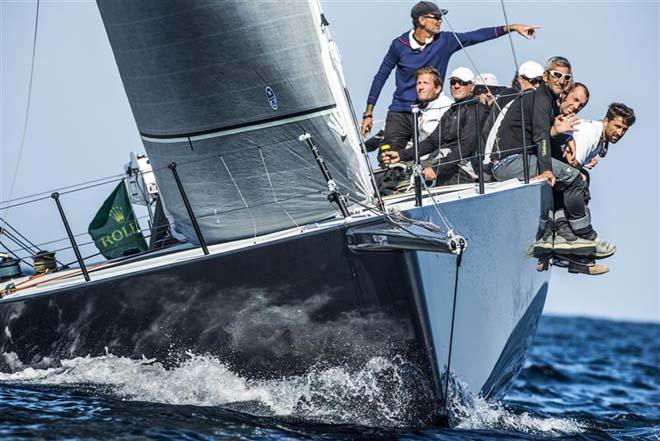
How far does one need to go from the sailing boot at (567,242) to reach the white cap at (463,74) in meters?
1.10

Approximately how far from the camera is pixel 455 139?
7.76 metres

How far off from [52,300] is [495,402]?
10.3ft

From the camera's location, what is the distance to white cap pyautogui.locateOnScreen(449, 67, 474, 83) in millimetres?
8039

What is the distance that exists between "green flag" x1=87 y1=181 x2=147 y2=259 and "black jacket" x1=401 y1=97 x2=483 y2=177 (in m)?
2.40

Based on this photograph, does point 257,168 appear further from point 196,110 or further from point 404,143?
point 404,143

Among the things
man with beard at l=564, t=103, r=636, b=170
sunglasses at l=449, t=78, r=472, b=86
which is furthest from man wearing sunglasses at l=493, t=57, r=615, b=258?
sunglasses at l=449, t=78, r=472, b=86

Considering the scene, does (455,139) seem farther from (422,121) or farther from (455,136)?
(422,121)

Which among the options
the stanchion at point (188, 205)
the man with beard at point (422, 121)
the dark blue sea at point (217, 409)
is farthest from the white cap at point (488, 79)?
the stanchion at point (188, 205)

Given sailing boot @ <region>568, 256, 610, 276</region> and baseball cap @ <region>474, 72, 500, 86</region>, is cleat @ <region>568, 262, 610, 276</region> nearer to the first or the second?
sailing boot @ <region>568, 256, 610, 276</region>

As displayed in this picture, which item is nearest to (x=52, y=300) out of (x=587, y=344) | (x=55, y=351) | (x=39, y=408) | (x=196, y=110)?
(x=55, y=351)

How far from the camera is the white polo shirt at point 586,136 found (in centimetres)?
775

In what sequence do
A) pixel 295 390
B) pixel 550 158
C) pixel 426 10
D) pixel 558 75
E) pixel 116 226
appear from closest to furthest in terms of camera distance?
pixel 295 390, pixel 558 75, pixel 550 158, pixel 426 10, pixel 116 226

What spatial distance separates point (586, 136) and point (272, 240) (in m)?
2.52

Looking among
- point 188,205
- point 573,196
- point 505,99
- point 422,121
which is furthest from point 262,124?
point 573,196
